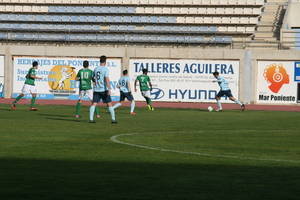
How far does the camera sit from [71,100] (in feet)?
148

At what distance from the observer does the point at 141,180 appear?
31.2 feet

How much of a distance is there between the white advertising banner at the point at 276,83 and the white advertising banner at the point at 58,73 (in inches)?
325

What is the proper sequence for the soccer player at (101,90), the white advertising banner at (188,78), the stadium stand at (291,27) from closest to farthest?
the soccer player at (101,90) < the white advertising banner at (188,78) < the stadium stand at (291,27)

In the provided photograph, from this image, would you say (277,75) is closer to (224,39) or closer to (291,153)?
(224,39)

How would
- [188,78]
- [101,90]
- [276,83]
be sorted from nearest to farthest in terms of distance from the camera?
[101,90] → [276,83] → [188,78]

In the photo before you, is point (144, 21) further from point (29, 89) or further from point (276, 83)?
point (29, 89)

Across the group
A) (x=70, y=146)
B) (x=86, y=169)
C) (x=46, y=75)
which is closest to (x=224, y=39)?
(x=46, y=75)

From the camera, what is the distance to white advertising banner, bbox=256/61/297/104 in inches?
1741

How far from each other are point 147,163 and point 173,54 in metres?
34.0

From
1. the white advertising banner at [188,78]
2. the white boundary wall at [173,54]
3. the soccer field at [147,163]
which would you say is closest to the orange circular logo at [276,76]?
the white boundary wall at [173,54]

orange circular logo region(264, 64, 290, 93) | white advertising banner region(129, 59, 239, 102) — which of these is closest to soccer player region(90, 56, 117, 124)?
white advertising banner region(129, 59, 239, 102)

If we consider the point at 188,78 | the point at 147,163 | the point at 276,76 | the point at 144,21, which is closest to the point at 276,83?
the point at 276,76

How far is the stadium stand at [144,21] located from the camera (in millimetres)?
49219

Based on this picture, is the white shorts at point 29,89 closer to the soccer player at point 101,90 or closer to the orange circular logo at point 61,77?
the soccer player at point 101,90
